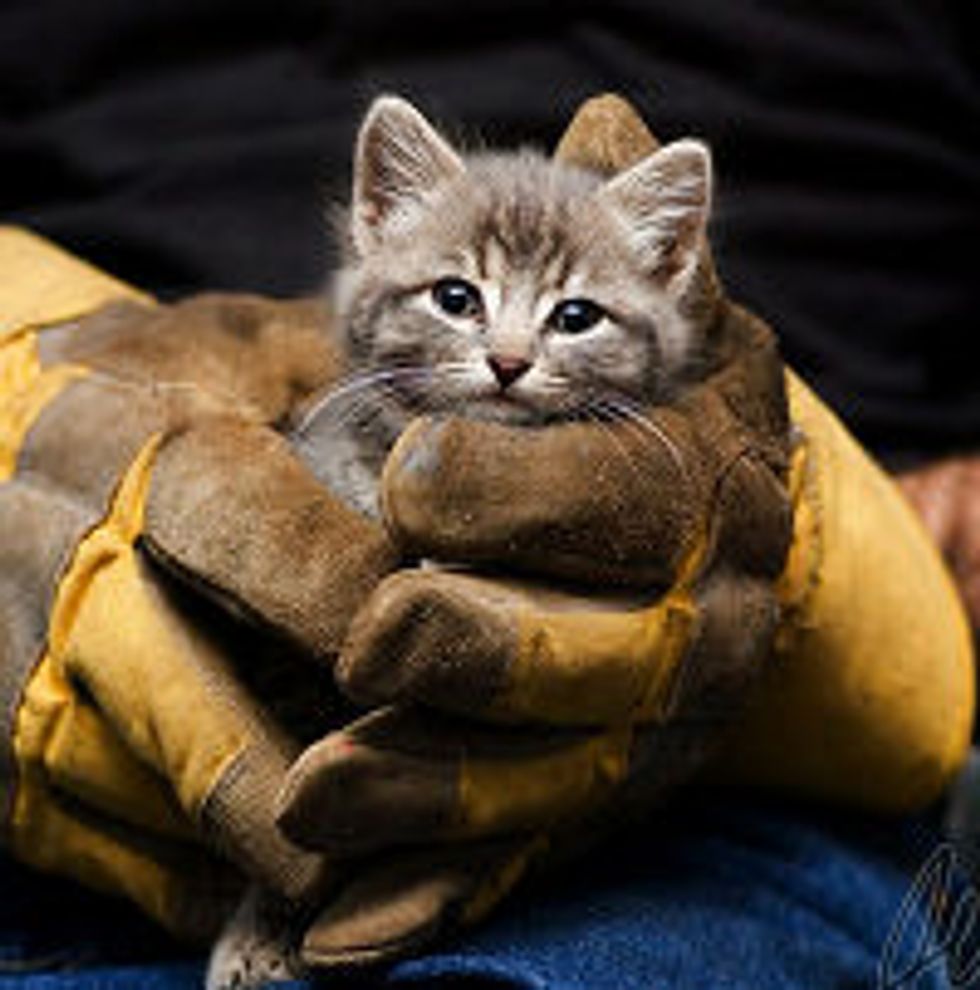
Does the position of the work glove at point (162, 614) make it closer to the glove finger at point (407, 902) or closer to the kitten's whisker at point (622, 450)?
the glove finger at point (407, 902)

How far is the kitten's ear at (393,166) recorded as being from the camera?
4.45ft

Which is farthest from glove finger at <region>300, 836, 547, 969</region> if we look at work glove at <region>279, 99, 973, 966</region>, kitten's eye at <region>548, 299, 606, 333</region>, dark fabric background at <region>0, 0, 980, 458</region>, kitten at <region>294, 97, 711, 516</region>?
dark fabric background at <region>0, 0, 980, 458</region>

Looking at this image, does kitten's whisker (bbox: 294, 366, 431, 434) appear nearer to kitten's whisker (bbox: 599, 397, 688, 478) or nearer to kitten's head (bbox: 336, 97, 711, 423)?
kitten's head (bbox: 336, 97, 711, 423)

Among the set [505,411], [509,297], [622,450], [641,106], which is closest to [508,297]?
[509,297]

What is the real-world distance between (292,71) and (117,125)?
0.20m

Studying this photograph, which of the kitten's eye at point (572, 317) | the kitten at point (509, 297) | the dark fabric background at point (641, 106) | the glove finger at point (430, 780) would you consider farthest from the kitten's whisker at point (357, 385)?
the dark fabric background at point (641, 106)

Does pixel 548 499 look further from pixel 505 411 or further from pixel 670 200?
pixel 670 200

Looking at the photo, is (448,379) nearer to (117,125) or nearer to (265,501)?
(265,501)

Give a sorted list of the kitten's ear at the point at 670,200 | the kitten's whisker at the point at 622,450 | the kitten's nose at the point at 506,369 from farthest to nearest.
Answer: the kitten's ear at the point at 670,200, the kitten's nose at the point at 506,369, the kitten's whisker at the point at 622,450

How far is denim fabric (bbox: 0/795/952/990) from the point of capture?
113 centimetres

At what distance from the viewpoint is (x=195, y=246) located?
5.82 feet

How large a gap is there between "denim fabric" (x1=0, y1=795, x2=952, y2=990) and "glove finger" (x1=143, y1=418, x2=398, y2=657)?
0.81 ft

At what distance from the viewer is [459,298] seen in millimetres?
1310

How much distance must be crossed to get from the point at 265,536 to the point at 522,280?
327 mm
